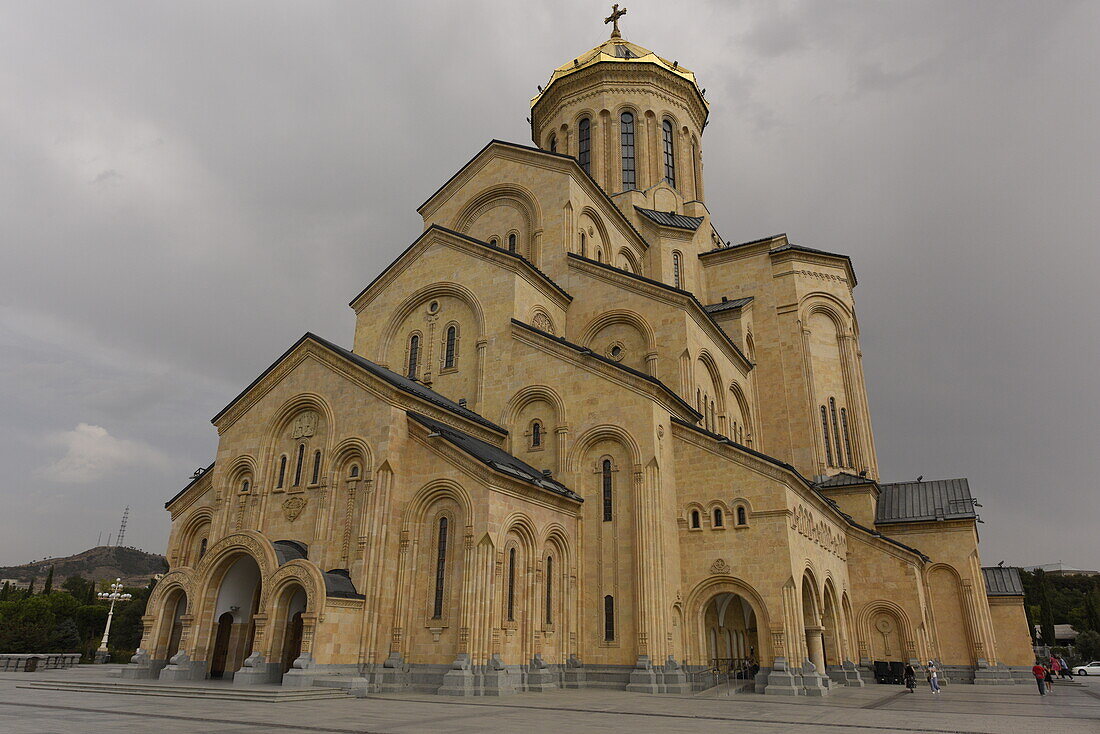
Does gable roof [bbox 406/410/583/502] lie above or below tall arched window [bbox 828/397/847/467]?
below

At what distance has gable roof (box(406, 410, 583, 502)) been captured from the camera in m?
17.5

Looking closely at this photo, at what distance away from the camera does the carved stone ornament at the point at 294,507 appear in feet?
63.3

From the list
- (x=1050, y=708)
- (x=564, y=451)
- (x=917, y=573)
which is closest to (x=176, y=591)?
(x=564, y=451)

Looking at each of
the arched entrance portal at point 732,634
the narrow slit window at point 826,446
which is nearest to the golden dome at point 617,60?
the narrow slit window at point 826,446

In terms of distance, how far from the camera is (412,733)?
9242 mm

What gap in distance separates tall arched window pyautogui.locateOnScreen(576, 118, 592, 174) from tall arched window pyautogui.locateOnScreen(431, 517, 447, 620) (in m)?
24.5

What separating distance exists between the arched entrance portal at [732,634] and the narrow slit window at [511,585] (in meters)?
7.43

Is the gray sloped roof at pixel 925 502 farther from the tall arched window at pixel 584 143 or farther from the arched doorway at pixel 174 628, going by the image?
the arched doorway at pixel 174 628

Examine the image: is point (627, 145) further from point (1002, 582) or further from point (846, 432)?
point (1002, 582)

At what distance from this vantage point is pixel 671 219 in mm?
34875

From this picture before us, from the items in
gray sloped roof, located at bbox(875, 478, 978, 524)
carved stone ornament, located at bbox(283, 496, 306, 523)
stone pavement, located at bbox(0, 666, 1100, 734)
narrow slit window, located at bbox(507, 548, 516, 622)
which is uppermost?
gray sloped roof, located at bbox(875, 478, 978, 524)

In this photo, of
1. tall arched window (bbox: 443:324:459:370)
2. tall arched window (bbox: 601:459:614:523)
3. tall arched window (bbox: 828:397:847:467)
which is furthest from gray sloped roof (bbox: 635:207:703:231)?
tall arched window (bbox: 601:459:614:523)

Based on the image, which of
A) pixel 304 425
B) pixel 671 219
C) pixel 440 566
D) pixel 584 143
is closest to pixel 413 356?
pixel 304 425

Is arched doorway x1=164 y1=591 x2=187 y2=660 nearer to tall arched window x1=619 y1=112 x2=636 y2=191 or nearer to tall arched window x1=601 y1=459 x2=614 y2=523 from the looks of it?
tall arched window x1=601 y1=459 x2=614 y2=523
